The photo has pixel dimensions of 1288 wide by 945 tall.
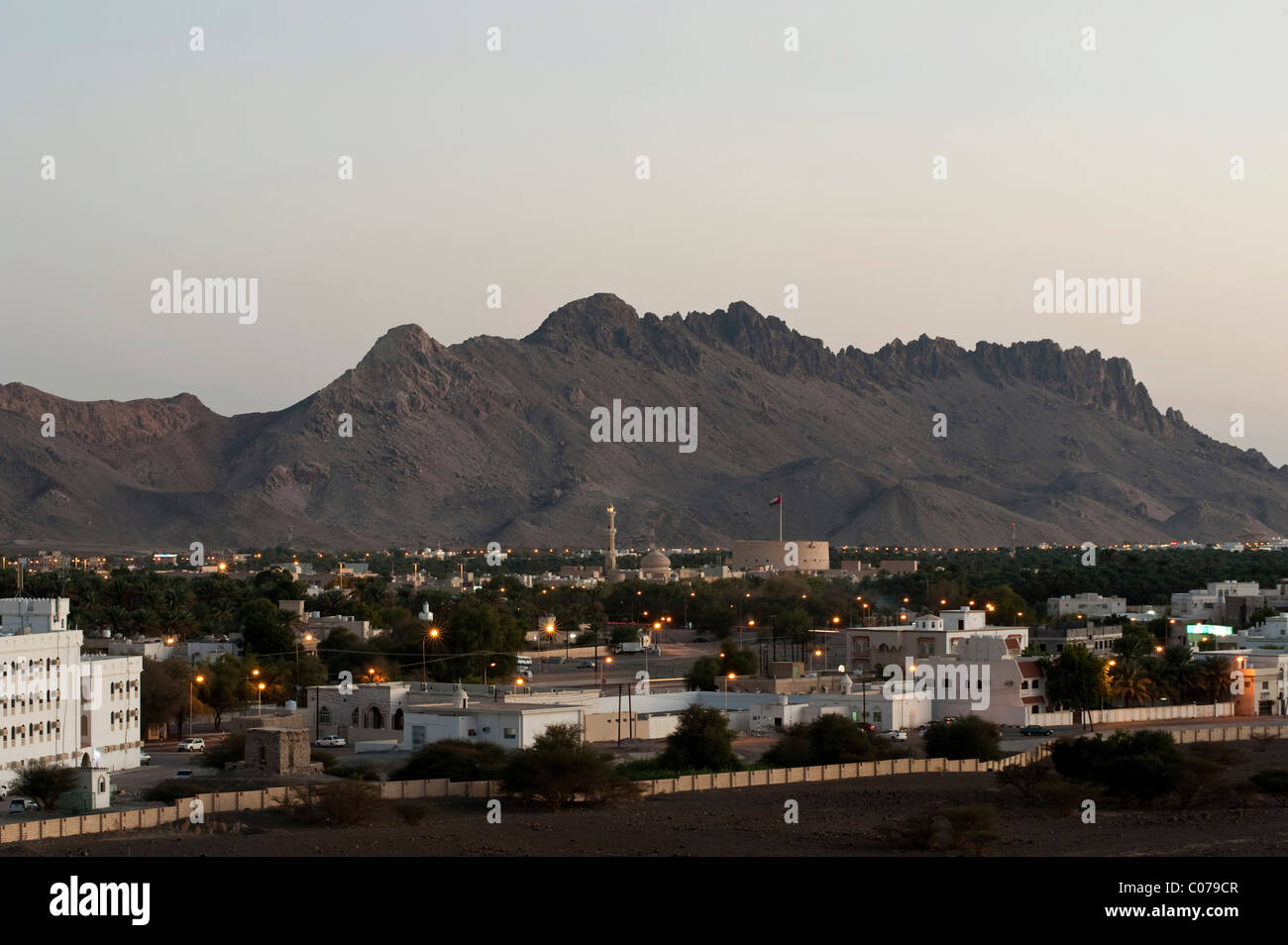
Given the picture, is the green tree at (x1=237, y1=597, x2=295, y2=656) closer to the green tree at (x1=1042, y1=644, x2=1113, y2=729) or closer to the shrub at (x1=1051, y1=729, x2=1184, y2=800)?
the green tree at (x1=1042, y1=644, x2=1113, y2=729)

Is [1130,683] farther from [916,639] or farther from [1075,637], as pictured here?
[1075,637]

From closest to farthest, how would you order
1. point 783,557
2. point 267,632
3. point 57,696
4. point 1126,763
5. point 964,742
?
1. point 1126,763
2. point 57,696
3. point 964,742
4. point 267,632
5. point 783,557

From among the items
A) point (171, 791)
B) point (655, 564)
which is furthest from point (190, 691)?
point (655, 564)

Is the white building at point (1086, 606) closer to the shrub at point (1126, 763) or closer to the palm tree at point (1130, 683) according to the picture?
the palm tree at point (1130, 683)

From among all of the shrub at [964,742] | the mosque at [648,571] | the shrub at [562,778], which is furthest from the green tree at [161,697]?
the mosque at [648,571]

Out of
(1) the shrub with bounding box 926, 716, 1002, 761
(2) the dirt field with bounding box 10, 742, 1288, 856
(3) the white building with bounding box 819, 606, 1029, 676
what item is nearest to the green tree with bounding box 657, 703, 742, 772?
(2) the dirt field with bounding box 10, 742, 1288, 856
